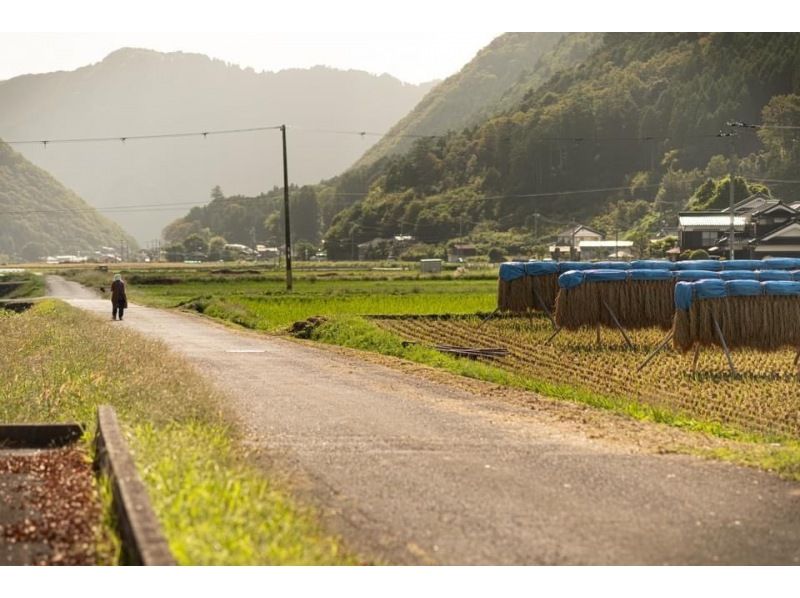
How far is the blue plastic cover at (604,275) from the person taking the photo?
27562 millimetres

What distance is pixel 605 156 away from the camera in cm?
14875

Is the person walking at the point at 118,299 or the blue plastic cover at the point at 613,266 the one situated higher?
the blue plastic cover at the point at 613,266

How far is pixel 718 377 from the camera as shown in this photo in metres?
20.9

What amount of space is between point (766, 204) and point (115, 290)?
225ft

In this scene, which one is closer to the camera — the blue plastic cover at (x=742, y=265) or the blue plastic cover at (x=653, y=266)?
the blue plastic cover at (x=653, y=266)

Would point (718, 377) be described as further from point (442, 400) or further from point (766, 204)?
point (766, 204)

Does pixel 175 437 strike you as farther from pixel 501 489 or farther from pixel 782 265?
pixel 782 265

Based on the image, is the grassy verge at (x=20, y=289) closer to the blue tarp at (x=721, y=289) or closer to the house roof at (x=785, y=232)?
the house roof at (x=785, y=232)

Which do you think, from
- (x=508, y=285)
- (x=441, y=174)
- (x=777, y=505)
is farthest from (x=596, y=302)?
(x=441, y=174)

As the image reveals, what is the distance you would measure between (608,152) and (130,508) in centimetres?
14629

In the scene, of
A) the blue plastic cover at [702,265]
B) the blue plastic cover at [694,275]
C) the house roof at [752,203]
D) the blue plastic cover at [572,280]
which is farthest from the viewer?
the house roof at [752,203]

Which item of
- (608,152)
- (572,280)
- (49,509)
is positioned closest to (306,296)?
(572,280)

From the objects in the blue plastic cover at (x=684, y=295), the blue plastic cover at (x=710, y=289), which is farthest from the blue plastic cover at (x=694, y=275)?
the blue plastic cover at (x=684, y=295)

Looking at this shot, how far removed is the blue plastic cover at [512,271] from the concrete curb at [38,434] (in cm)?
2219
